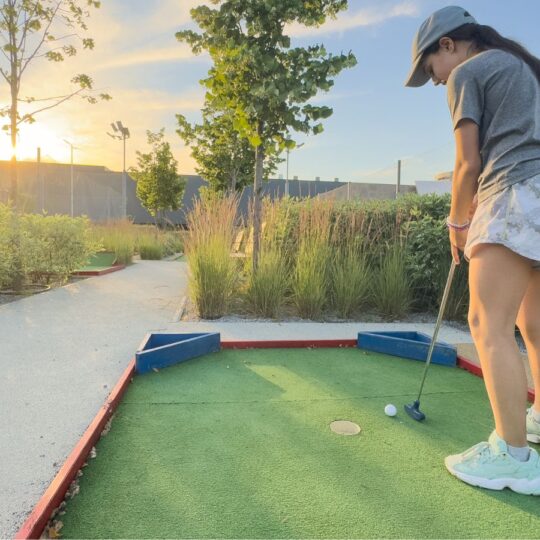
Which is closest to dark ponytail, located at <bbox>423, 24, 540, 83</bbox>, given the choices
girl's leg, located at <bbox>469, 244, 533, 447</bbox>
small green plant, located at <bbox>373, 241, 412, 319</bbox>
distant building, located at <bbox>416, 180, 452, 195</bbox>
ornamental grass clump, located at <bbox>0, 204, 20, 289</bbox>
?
girl's leg, located at <bbox>469, 244, 533, 447</bbox>

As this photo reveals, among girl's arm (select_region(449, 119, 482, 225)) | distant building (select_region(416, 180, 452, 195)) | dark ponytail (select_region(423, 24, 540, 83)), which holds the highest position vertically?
distant building (select_region(416, 180, 452, 195))

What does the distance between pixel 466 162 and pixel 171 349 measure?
7.55 ft

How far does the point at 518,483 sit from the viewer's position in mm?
1542

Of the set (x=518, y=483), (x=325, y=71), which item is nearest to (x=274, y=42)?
(x=325, y=71)

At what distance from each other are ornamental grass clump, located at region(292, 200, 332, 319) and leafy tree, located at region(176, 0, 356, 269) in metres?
0.60

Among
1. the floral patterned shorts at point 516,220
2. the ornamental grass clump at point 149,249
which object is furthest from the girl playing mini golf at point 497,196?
the ornamental grass clump at point 149,249

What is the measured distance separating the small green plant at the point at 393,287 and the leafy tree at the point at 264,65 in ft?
5.05

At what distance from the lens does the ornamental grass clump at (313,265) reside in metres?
4.83

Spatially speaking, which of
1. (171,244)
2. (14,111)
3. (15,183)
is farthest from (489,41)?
(171,244)

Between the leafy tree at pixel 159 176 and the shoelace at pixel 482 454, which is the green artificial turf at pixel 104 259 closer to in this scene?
the leafy tree at pixel 159 176

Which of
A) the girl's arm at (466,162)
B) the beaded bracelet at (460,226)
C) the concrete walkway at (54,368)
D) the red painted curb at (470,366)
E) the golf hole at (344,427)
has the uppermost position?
the girl's arm at (466,162)

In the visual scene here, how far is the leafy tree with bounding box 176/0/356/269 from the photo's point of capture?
494 cm

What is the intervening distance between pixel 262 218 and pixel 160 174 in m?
13.6

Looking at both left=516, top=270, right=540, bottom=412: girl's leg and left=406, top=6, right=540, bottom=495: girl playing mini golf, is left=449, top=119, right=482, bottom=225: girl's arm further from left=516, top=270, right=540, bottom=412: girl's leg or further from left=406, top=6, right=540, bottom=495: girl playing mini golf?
left=516, top=270, right=540, bottom=412: girl's leg
